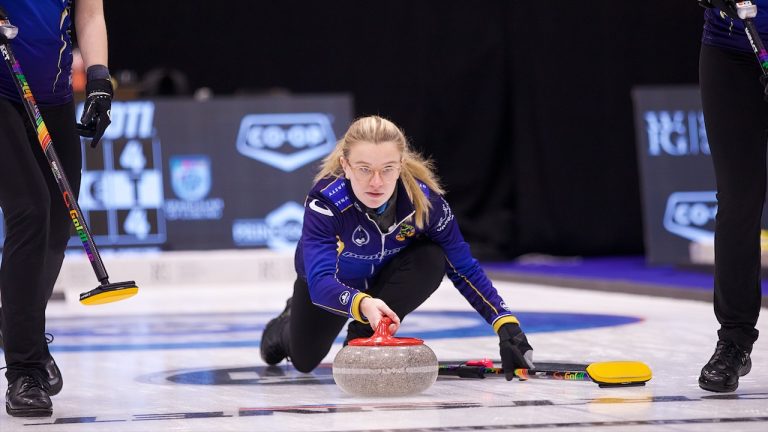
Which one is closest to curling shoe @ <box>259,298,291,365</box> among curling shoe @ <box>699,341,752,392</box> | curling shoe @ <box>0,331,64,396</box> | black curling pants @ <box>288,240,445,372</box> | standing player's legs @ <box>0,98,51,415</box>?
black curling pants @ <box>288,240,445,372</box>

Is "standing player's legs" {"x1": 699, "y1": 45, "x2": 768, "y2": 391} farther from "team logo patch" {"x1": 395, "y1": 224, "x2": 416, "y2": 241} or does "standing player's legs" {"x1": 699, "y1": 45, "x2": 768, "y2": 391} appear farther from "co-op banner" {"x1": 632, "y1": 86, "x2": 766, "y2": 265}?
"co-op banner" {"x1": 632, "y1": 86, "x2": 766, "y2": 265}

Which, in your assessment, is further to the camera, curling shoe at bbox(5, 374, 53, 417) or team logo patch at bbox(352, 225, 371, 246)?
team logo patch at bbox(352, 225, 371, 246)

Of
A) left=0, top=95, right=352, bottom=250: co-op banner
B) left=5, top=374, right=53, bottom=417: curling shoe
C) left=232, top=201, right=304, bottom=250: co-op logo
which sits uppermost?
left=5, top=374, right=53, bottom=417: curling shoe

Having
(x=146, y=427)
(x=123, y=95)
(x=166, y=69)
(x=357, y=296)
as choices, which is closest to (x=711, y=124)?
(x=357, y=296)

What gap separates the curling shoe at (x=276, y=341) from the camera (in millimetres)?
3714

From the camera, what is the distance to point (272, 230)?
802 cm

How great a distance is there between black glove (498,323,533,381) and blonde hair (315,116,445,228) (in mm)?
395

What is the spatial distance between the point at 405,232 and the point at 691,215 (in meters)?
4.81

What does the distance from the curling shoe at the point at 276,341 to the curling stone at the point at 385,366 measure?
0.79 m

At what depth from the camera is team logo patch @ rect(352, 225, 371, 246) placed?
3287 mm

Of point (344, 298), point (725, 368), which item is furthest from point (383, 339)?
point (725, 368)

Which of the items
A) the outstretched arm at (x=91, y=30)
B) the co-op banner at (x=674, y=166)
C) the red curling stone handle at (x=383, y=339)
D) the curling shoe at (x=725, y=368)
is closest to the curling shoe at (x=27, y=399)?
the red curling stone handle at (x=383, y=339)

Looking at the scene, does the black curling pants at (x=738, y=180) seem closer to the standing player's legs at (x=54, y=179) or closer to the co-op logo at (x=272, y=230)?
the standing player's legs at (x=54, y=179)

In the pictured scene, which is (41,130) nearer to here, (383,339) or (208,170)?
(383,339)
